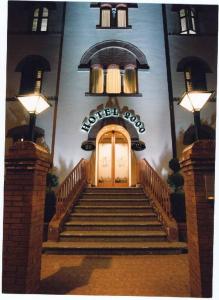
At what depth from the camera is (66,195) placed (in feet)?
25.6

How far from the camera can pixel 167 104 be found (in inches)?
428

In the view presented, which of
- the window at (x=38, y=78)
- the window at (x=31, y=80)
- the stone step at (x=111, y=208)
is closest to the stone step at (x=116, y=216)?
the stone step at (x=111, y=208)

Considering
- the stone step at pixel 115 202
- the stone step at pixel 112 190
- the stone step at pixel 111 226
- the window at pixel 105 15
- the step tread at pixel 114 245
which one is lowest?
the step tread at pixel 114 245

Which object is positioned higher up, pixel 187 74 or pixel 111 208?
pixel 187 74

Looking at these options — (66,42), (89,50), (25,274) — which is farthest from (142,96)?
(25,274)

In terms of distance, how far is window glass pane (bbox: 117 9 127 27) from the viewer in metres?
12.1

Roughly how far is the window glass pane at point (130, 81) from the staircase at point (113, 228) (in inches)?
201

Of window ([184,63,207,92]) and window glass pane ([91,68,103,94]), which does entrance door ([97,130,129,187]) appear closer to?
window glass pane ([91,68,103,94])

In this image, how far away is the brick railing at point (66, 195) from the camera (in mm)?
6547

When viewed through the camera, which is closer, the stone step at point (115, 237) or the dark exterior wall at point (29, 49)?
the stone step at point (115, 237)

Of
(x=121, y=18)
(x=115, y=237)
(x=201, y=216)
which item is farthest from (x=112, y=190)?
(x=121, y=18)

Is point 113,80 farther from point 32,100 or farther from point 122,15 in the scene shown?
point 32,100

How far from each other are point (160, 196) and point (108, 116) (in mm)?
4535

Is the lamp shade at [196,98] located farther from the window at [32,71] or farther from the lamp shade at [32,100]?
the window at [32,71]
